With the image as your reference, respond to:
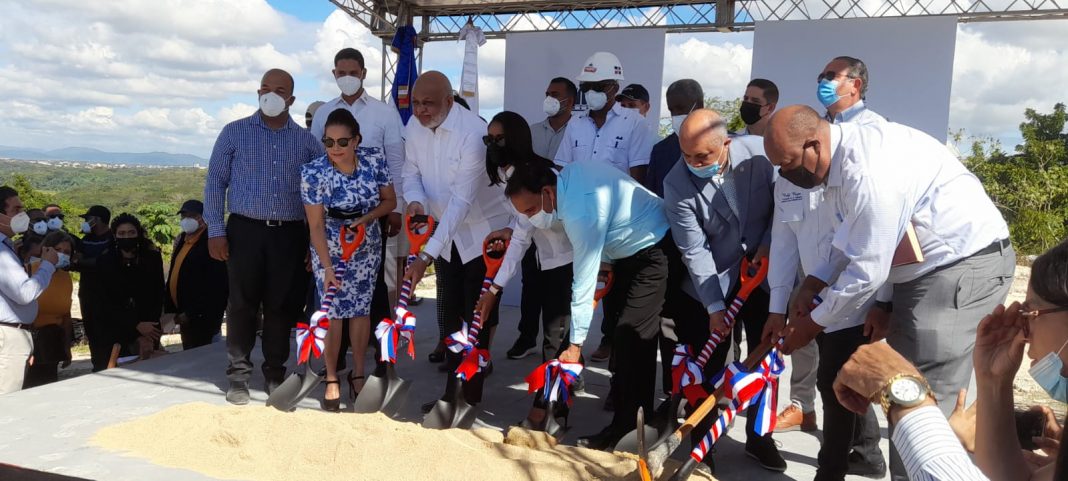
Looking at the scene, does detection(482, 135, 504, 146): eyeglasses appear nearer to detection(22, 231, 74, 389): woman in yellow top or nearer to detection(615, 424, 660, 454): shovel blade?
detection(615, 424, 660, 454): shovel blade

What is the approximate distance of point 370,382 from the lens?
3.71m

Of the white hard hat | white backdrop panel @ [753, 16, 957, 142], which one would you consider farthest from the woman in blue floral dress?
white backdrop panel @ [753, 16, 957, 142]

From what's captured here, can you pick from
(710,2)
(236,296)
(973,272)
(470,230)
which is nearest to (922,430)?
(973,272)

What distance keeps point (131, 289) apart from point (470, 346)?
2909mm

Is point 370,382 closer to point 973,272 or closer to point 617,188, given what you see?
point 617,188

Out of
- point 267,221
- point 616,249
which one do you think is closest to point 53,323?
point 267,221

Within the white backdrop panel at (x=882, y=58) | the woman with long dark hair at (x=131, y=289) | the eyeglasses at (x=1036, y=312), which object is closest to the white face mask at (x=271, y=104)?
the woman with long dark hair at (x=131, y=289)

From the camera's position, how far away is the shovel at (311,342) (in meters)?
3.65

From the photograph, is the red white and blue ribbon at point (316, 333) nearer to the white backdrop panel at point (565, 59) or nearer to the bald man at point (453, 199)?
the bald man at point (453, 199)

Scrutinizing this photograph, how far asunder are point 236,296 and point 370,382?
2.87 ft

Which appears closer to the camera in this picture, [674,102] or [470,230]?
[470,230]

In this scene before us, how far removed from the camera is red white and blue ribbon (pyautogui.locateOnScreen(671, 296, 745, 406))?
3.01 metres

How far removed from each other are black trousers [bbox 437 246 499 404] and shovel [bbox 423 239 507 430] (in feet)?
0.12

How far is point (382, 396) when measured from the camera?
3.72m
